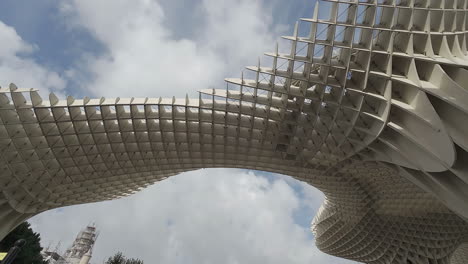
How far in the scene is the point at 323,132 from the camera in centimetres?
2466

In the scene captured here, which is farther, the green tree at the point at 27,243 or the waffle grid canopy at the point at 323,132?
the green tree at the point at 27,243

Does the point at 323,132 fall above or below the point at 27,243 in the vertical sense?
below

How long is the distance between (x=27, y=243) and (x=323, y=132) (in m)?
52.3

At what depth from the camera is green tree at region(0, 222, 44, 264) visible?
47750 mm

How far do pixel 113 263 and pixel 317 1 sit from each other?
5468 cm

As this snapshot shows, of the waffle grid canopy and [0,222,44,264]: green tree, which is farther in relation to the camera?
[0,222,44,264]: green tree

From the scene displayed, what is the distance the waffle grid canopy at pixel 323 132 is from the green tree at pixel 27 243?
60.3ft

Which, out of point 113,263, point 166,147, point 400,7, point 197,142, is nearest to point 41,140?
point 166,147

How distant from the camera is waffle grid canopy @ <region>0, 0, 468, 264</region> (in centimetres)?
1658

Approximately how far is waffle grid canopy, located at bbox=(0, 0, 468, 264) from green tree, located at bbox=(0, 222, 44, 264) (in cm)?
1838

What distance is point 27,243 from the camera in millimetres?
50719

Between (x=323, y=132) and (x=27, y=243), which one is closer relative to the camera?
(x=323, y=132)

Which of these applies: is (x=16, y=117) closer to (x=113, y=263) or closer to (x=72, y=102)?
(x=72, y=102)

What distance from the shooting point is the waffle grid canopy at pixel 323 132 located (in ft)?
54.4
